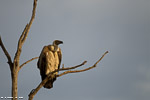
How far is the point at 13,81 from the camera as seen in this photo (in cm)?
660

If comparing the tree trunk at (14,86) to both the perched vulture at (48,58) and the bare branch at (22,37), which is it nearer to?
the bare branch at (22,37)

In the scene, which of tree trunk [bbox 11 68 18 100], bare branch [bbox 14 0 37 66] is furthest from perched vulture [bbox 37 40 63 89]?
tree trunk [bbox 11 68 18 100]

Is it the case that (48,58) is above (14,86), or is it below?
above

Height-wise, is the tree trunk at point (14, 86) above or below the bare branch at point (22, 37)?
below

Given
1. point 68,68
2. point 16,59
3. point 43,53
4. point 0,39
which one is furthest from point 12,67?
point 43,53

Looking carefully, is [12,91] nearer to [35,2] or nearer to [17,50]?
[17,50]

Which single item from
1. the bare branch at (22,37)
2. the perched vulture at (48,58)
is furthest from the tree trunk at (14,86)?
the perched vulture at (48,58)

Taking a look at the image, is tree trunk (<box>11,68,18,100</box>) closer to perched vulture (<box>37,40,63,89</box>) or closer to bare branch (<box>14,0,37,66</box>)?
bare branch (<box>14,0,37,66</box>)

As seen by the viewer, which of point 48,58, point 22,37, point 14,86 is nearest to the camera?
point 14,86

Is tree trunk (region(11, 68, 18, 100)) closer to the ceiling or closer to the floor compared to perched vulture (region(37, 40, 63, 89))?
closer to the floor

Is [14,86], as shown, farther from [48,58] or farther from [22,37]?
[48,58]

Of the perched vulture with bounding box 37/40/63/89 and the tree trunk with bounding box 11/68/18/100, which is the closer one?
the tree trunk with bounding box 11/68/18/100

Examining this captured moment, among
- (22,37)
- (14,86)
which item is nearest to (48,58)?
(22,37)

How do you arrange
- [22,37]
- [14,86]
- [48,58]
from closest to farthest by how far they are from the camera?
[14,86] → [22,37] → [48,58]
